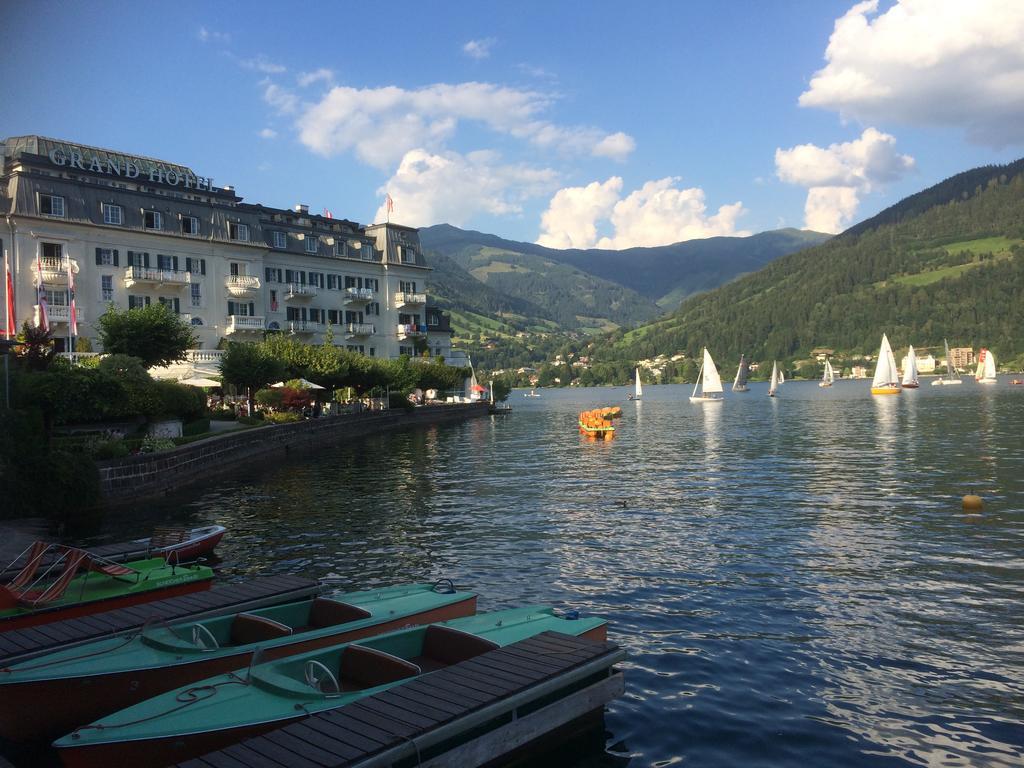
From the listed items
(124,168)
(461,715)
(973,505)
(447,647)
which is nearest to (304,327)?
(124,168)

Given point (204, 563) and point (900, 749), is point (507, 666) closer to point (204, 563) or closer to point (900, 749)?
point (900, 749)

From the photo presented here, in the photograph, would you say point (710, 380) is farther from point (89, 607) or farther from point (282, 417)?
point (89, 607)

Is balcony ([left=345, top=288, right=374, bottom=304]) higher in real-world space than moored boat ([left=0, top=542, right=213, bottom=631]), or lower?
higher

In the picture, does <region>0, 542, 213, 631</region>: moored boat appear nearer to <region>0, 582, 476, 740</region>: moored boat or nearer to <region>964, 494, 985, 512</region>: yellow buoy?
<region>0, 582, 476, 740</region>: moored boat

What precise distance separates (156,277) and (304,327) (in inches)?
807

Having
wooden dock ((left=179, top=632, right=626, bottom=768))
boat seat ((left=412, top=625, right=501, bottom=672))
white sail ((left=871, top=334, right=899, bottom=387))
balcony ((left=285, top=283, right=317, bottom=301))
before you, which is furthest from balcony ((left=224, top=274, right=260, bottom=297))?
white sail ((left=871, top=334, right=899, bottom=387))

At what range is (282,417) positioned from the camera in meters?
65.7

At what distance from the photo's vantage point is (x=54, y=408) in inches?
1526

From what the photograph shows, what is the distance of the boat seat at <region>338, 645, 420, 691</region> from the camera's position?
11211 millimetres

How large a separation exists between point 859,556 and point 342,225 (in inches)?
3601

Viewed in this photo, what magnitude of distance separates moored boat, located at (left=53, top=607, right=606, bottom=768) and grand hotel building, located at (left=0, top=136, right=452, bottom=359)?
2566 inches

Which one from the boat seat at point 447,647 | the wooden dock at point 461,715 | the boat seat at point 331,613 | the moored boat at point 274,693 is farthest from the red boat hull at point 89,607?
the wooden dock at point 461,715

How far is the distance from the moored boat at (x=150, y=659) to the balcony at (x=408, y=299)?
9395 centimetres

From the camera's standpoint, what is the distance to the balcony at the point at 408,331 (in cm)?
10731
